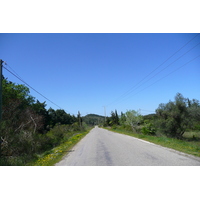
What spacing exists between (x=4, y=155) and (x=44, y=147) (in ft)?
27.7

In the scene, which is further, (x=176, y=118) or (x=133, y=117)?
(x=133, y=117)

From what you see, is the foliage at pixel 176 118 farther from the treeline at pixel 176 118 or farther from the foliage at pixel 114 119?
the foliage at pixel 114 119

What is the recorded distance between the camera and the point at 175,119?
28.2 m

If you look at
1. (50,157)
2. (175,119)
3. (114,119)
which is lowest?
(50,157)

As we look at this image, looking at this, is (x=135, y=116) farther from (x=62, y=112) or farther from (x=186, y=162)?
(x=186, y=162)

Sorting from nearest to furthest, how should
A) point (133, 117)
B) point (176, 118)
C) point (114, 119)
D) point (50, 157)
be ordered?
point (50, 157), point (176, 118), point (133, 117), point (114, 119)

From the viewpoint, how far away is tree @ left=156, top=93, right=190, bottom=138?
27.9m

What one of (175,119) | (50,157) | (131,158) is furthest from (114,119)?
(131,158)

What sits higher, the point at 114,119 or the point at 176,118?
the point at 114,119

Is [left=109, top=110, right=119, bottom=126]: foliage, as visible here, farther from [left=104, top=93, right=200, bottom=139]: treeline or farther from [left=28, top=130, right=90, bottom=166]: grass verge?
[left=28, top=130, right=90, bottom=166]: grass verge

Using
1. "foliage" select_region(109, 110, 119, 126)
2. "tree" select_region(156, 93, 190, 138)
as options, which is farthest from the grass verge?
"foliage" select_region(109, 110, 119, 126)

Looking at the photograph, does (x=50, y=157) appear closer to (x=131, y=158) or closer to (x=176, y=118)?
(x=131, y=158)

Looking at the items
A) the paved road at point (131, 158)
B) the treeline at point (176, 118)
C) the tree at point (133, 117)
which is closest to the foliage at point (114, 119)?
the tree at point (133, 117)
